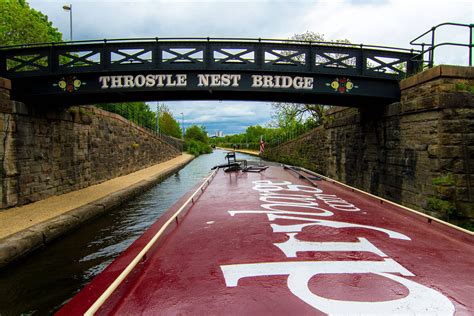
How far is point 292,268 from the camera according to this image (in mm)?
2736

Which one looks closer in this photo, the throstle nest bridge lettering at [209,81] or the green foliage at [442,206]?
the green foliage at [442,206]

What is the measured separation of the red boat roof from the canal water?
166 cm

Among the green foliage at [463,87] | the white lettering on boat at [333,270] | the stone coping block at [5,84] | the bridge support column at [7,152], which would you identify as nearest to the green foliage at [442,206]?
the green foliage at [463,87]

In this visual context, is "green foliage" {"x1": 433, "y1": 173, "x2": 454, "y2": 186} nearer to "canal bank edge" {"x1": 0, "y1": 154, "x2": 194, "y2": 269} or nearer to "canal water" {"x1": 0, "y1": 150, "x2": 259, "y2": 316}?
"canal water" {"x1": 0, "y1": 150, "x2": 259, "y2": 316}

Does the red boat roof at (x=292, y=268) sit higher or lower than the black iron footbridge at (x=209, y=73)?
lower

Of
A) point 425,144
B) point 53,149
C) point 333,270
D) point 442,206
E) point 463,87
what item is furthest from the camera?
point 53,149

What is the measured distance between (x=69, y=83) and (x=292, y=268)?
28.2 ft

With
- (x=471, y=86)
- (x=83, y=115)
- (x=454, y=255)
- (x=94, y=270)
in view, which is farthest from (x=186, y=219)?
(x=83, y=115)

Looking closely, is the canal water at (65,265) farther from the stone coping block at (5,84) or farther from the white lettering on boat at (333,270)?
the stone coping block at (5,84)

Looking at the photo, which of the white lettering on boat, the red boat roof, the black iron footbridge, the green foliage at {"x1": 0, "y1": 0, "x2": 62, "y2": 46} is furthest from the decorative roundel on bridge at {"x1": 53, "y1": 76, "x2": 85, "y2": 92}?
the green foliage at {"x1": 0, "y1": 0, "x2": 62, "y2": 46}

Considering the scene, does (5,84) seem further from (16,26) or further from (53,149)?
(16,26)

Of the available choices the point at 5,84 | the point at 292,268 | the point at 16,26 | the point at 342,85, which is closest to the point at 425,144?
the point at 342,85

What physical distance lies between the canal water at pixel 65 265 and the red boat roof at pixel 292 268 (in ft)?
5.44

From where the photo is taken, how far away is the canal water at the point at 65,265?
4.29 meters
